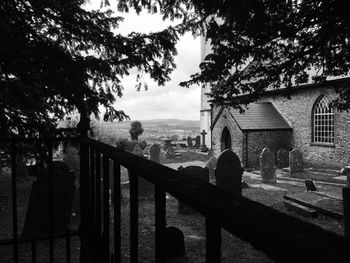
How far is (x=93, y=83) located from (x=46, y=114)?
117 cm

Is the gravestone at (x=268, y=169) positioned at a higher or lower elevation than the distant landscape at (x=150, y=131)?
lower

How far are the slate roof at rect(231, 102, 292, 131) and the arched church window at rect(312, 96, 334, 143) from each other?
1.65 meters

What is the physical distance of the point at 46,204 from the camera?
263 inches

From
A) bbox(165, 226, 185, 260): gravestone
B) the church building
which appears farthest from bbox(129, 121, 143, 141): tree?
bbox(165, 226, 185, 260): gravestone

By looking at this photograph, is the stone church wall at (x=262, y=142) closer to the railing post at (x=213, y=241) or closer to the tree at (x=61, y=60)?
the tree at (x=61, y=60)

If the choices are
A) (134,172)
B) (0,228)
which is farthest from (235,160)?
(134,172)

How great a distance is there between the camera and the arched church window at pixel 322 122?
16516 millimetres

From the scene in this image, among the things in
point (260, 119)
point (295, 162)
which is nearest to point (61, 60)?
point (295, 162)

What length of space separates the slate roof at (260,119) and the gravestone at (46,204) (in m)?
12.5

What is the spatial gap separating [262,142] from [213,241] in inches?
708

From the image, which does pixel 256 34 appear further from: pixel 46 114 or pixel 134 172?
pixel 134 172

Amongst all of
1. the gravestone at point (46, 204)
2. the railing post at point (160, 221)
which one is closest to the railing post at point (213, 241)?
the railing post at point (160, 221)

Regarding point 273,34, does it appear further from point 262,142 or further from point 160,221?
point 262,142

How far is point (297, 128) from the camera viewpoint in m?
18.3
